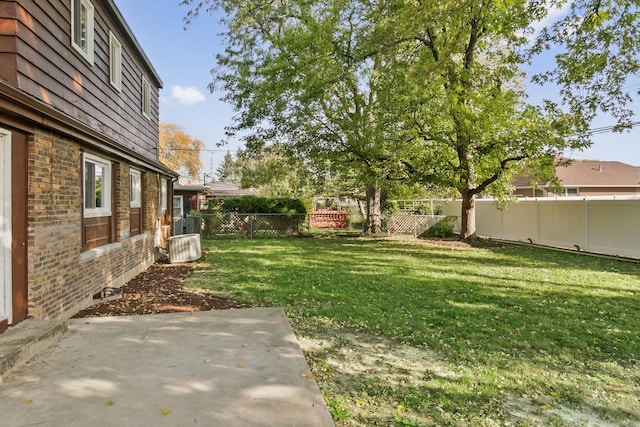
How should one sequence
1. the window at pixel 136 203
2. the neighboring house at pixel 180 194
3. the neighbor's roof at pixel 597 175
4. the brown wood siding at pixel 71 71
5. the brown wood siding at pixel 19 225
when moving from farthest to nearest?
the neighbor's roof at pixel 597 175 < the neighboring house at pixel 180 194 < the window at pixel 136 203 < the brown wood siding at pixel 71 71 < the brown wood siding at pixel 19 225

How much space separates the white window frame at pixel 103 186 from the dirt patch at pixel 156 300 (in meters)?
1.38

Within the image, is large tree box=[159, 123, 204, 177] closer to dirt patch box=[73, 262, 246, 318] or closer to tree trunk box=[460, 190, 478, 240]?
tree trunk box=[460, 190, 478, 240]

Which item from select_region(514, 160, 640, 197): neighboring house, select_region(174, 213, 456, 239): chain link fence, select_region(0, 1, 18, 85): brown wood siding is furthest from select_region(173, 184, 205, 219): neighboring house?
select_region(514, 160, 640, 197): neighboring house

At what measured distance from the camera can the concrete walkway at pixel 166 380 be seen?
106 inches

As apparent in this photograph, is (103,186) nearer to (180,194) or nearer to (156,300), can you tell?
(156,300)

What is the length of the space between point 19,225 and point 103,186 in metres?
3.00

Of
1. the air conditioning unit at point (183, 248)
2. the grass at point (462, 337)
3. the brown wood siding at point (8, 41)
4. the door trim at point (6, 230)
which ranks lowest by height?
the grass at point (462, 337)

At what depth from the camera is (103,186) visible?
700cm

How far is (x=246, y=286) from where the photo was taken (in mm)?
7441

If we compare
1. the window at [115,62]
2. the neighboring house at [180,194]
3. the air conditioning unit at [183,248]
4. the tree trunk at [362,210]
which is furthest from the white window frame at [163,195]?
the tree trunk at [362,210]

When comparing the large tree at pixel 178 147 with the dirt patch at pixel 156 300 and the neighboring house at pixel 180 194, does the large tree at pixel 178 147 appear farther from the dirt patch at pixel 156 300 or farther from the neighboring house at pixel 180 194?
the dirt patch at pixel 156 300

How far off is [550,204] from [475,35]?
6.53 meters

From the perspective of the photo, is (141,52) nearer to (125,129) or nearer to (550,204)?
(125,129)

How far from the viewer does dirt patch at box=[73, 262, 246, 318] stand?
5.63 meters
